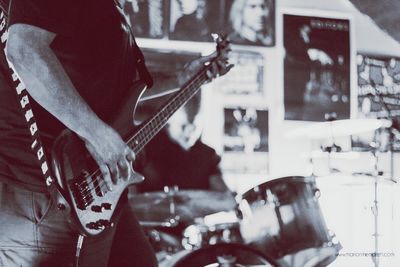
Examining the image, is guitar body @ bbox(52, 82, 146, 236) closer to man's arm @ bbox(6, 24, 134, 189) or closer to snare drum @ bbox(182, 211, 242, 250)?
man's arm @ bbox(6, 24, 134, 189)

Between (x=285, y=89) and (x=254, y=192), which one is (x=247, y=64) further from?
(x=254, y=192)

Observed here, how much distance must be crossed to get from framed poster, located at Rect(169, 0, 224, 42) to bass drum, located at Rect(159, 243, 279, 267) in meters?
1.09

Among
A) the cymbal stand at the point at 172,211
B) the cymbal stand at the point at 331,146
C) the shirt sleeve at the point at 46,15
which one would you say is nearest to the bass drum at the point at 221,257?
the cymbal stand at the point at 172,211

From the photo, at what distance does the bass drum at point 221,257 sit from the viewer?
2365mm

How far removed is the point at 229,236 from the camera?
2400 millimetres

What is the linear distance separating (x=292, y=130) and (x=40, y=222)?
69.8 inches

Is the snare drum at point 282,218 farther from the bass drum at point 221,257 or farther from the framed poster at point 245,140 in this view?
the framed poster at point 245,140

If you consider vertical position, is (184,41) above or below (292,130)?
above

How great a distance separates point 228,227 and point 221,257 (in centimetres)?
14

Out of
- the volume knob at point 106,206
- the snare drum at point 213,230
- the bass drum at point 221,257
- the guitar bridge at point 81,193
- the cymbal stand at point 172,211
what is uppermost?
the guitar bridge at point 81,193

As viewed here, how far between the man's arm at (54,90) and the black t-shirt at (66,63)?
0.13 ft

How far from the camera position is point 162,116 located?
71.7 inches

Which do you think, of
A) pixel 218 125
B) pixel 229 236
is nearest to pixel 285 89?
pixel 218 125

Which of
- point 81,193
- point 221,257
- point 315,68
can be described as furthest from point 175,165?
point 81,193
